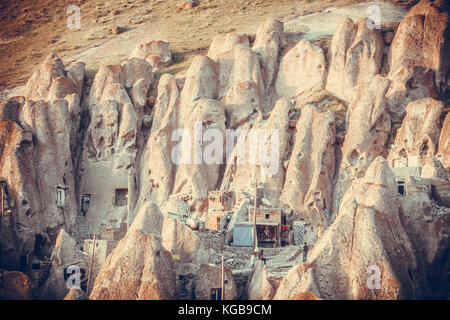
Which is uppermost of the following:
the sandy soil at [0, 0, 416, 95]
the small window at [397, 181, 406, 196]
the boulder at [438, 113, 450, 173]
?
the sandy soil at [0, 0, 416, 95]

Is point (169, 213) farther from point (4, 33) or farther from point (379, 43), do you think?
point (4, 33)

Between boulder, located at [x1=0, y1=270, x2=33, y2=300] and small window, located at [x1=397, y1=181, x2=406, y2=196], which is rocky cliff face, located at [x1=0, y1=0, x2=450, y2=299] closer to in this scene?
small window, located at [x1=397, y1=181, x2=406, y2=196]

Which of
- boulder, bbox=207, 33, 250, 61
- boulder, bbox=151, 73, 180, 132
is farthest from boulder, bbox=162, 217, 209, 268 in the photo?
boulder, bbox=207, 33, 250, 61

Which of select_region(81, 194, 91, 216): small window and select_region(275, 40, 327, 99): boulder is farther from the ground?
select_region(275, 40, 327, 99): boulder

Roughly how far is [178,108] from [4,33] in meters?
16.8

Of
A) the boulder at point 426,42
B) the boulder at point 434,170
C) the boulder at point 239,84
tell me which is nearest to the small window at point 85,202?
the boulder at point 239,84

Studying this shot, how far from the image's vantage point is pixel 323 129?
177 ft

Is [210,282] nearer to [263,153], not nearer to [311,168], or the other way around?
[311,168]

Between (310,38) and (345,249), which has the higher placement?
(310,38)

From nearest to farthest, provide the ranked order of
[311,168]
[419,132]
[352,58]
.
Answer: [419,132] < [311,168] < [352,58]

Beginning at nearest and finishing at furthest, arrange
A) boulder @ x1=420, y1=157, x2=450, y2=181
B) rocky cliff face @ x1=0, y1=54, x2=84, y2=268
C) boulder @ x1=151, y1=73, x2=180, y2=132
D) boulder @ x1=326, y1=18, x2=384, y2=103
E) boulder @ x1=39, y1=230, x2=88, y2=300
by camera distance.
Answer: boulder @ x1=39, y1=230, x2=88, y2=300
boulder @ x1=420, y1=157, x2=450, y2=181
rocky cliff face @ x1=0, y1=54, x2=84, y2=268
boulder @ x1=326, y1=18, x2=384, y2=103
boulder @ x1=151, y1=73, x2=180, y2=132

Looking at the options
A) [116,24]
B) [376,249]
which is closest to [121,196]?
[376,249]
